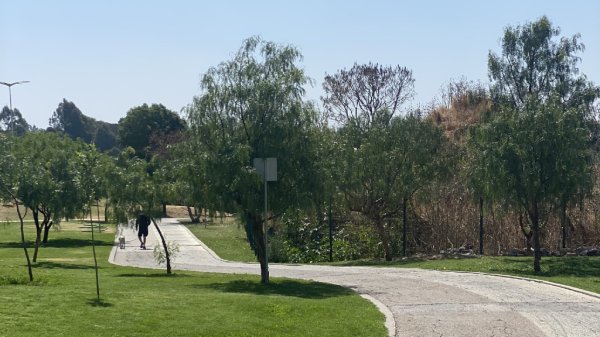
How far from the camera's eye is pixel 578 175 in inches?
1019

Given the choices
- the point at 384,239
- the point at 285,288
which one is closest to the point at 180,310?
the point at 285,288

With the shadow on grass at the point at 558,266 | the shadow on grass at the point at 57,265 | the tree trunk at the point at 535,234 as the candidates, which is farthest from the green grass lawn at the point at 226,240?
the tree trunk at the point at 535,234

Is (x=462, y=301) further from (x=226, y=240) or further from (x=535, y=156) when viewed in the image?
(x=226, y=240)

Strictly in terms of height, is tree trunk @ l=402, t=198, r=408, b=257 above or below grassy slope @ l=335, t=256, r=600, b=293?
above

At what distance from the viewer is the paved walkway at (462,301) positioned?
14320mm

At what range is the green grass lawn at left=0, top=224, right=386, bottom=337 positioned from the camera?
1209 cm

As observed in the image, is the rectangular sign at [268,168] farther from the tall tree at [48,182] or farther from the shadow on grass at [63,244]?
the shadow on grass at [63,244]

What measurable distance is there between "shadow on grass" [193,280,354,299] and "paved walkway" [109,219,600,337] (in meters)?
0.74

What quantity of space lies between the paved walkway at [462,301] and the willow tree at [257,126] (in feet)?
11.1

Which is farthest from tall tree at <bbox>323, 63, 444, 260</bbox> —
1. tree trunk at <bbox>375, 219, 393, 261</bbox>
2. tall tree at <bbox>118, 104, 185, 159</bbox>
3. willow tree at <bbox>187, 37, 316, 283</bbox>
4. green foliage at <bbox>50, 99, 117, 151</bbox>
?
green foliage at <bbox>50, 99, 117, 151</bbox>

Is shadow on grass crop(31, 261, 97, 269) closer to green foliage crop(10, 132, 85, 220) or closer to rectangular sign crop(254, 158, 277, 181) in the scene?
green foliage crop(10, 132, 85, 220)

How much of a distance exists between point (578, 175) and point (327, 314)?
13.7m

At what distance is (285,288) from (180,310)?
6905mm

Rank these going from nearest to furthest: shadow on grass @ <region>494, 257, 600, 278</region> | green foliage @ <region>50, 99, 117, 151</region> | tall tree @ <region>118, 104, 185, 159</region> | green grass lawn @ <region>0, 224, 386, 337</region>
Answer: green grass lawn @ <region>0, 224, 386, 337</region>
shadow on grass @ <region>494, 257, 600, 278</region>
tall tree @ <region>118, 104, 185, 159</region>
green foliage @ <region>50, 99, 117, 151</region>
